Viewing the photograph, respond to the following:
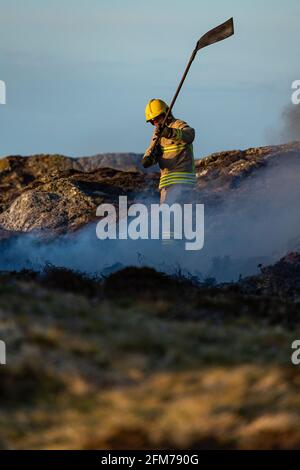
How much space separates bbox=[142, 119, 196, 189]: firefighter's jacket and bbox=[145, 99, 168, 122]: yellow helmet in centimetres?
31

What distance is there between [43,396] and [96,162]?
68.1 meters

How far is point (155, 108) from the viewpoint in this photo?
2103 centimetres

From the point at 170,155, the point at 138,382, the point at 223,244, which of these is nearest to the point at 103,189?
the point at 223,244

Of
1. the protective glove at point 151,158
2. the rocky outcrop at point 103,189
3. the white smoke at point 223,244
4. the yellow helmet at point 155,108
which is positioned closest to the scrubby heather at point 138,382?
the protective glove at point 151,158

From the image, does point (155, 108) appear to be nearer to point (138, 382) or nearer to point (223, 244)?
point (223, 244)

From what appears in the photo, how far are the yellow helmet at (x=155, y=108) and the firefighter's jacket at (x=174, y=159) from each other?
1.00ft

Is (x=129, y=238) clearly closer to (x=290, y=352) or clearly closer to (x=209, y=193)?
(x=209, y=193)

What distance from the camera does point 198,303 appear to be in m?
12.4

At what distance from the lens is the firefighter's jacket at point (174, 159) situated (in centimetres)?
2094

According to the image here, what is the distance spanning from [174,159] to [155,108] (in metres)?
1.03

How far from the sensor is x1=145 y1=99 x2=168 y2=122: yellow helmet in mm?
21031

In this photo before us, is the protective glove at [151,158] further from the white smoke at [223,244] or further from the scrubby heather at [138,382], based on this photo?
the scrubby heather at [138,382]

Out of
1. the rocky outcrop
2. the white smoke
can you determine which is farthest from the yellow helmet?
the rocky outcrop
